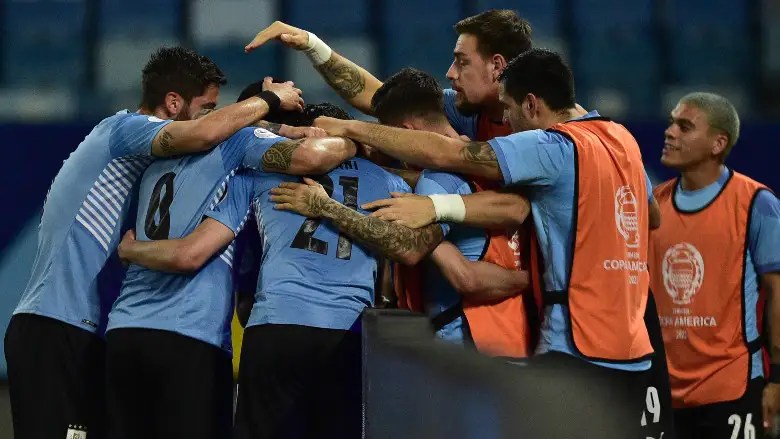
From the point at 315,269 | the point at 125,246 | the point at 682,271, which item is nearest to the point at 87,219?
A: the point at 125,246

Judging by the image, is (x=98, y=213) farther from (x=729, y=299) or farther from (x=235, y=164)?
(x=729, y=299)

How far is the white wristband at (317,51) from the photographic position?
5.25m

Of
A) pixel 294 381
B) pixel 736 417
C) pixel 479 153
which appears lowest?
pixel 736 417

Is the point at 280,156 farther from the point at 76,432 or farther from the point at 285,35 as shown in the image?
the point at 76,432

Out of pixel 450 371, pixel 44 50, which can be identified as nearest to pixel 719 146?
pixel 450 371

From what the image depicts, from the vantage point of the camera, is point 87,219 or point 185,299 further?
point 87,219

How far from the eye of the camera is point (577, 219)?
3670 mm

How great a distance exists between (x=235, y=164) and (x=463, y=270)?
1.02 m

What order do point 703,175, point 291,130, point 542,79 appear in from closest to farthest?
point 542,79, point 291,130, point 703,175

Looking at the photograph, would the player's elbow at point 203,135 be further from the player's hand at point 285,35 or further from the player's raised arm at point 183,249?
the player's hand at point 285,35

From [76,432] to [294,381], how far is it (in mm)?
974

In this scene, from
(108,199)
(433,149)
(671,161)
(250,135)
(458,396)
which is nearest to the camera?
(458,396)

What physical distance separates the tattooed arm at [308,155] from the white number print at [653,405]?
4.64 ft

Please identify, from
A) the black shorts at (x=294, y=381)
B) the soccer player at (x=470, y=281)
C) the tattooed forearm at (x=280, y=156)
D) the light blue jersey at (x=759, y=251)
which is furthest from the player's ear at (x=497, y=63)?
the black shorts at (x=294, y=381)
